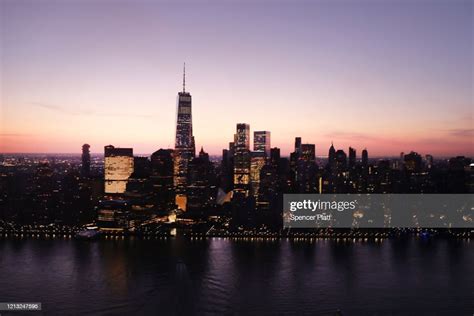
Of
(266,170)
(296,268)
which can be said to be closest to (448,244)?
(296,268)

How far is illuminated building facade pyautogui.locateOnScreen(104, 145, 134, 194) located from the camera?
2931cm

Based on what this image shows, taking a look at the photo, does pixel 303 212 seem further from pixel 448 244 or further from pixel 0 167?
pixel 0 167

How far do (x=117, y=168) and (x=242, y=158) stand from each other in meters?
7.69

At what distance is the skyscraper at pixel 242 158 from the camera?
102 feet

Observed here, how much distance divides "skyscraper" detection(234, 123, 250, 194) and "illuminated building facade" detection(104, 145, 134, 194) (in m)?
6.36

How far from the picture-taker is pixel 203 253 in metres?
14.5

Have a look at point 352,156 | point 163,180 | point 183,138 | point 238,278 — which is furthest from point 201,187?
point 238,278

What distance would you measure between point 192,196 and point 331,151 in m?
9.65

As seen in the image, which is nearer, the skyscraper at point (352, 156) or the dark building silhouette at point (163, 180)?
the dark building silhouette at point (163, 180)

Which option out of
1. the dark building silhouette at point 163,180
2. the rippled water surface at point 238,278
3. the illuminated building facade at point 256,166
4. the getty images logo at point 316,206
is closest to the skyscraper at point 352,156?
the illuminated building facade at point 256,166

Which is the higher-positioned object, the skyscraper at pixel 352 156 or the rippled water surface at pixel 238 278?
the skyscraper at pixel 352 156

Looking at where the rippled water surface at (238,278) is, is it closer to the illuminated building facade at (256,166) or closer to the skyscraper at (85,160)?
the illuminated building facade at (256,166)

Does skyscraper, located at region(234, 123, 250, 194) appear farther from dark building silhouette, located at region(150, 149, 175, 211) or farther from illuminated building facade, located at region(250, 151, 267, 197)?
dark building silhouette, located at region(150, 149, 175, 211)

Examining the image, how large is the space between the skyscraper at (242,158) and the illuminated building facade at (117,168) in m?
6.36
